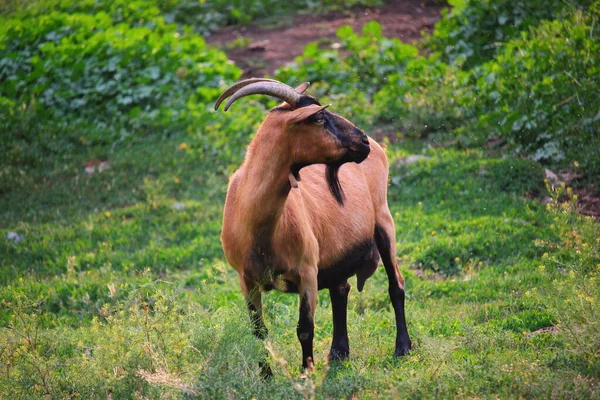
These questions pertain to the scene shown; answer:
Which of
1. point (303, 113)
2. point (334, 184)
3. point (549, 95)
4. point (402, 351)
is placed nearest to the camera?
point (303, 113)

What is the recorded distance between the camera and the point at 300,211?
5.84 meters

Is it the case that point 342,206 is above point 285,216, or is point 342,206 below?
below

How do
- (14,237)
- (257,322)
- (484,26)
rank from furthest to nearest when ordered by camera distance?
(484,26) → (14,237) → (257,322)

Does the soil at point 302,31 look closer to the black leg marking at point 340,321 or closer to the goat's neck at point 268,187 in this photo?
the black leg marking at point 340,321

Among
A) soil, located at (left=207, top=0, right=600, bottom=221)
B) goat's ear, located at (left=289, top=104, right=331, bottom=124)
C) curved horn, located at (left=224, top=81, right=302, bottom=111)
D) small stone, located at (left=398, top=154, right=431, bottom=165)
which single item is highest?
curved horn, located at (left=224, top=81, right=302, bottom=111)

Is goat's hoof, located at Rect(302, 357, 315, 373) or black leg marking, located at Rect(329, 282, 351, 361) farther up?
goat's hoof, located at Rect(302, 357, 315, 373)

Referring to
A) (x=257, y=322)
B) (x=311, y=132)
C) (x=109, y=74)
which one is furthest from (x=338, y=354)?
(x=109, y=74)

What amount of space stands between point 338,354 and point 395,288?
0.77 m

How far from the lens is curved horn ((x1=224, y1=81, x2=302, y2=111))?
5383 mm

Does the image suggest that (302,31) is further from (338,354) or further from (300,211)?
(300,211)

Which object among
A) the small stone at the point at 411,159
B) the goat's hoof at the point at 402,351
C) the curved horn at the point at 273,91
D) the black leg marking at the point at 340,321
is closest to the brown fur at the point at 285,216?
the curved horn at the point at 273,91

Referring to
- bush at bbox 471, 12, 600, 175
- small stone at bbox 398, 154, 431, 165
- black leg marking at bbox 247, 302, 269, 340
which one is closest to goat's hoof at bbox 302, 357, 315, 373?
black leg marking at bbox 247, 302, 269, 340

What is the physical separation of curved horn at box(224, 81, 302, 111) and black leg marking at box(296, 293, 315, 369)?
146 cm

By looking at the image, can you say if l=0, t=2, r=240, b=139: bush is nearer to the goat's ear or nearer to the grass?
the grass
